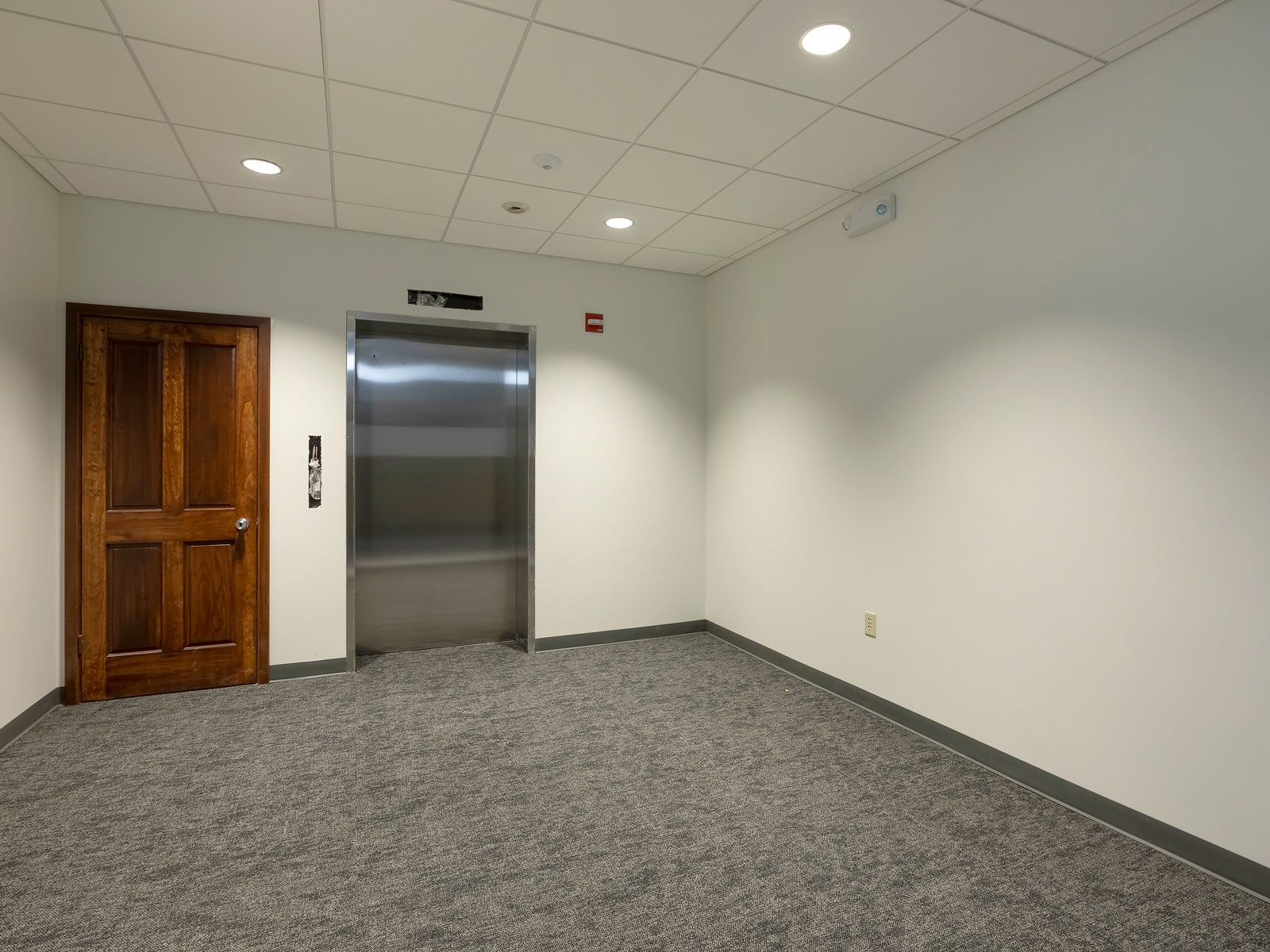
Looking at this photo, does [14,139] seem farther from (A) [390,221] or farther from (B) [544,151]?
(B) [544,151]

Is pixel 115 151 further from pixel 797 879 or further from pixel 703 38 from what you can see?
pixel 797 879

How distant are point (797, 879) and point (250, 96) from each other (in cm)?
362

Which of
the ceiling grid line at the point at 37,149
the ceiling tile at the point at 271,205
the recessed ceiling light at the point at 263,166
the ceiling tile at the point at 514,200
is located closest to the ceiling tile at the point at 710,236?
the ceiling tile at the point at 514,200

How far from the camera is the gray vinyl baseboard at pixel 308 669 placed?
13.6 feet

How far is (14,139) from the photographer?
3.08 metres

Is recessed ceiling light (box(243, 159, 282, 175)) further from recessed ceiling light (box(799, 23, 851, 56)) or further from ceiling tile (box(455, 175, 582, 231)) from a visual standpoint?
recessed ceiling light (box(799, 23, 851, 56))

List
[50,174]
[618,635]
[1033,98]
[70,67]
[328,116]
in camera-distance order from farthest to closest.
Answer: [618,635]
[50,174]
[328,116]
[1033,98]
[70,67]

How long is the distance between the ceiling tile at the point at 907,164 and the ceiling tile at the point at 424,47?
198cm

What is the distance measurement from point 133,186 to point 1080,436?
4816mm

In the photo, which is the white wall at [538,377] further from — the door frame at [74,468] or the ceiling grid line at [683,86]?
the ceiling grid line at [683,86]

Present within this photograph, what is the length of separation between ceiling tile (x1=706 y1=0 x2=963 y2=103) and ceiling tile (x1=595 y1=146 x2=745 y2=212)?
73 cm

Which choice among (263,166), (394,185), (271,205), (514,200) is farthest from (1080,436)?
(271,205)

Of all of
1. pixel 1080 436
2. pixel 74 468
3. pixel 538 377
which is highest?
pixel 538 377

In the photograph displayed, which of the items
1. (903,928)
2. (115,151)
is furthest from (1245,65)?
(115,151)
